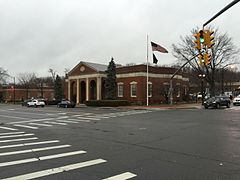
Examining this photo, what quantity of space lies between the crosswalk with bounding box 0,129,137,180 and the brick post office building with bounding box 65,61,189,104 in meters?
41.9

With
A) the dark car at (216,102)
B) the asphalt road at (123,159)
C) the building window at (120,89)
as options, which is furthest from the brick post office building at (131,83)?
the asphalt road at (123,159)

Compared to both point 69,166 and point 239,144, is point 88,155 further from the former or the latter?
point 239,144

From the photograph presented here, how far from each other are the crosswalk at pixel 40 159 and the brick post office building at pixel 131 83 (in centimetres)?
4186

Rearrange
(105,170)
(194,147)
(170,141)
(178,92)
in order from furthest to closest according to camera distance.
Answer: (178,92) → (170,141) → (194,147) → (105,170)

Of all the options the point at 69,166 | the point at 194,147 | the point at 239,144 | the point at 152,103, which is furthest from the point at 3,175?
the point at 152,103

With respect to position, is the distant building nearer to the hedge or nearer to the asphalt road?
the hedge

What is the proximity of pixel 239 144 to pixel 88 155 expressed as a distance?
564 centimetres

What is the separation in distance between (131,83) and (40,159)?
45.8m

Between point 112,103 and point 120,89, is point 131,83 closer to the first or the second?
point 120,89

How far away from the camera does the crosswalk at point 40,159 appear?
21.8 ft

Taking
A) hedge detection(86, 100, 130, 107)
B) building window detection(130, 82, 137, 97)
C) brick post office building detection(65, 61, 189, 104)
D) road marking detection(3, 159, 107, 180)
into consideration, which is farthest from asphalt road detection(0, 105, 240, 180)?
building window detection(130, 82, 137, 97)

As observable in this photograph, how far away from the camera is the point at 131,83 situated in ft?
176

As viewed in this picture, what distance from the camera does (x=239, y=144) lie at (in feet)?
34.4

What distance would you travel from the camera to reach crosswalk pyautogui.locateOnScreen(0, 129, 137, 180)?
6644 millimetres
